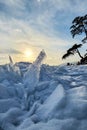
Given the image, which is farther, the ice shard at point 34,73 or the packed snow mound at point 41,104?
the ice shard at point 34,73

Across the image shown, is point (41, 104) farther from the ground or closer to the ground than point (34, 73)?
closer to the ground

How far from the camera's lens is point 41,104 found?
3734mm

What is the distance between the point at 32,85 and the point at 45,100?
0.67 m

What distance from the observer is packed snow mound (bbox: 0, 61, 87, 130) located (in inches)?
117

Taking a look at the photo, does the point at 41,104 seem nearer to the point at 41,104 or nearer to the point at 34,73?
the point at 41,104

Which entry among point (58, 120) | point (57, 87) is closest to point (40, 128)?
point (58, 120)

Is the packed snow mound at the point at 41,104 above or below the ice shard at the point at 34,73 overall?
below

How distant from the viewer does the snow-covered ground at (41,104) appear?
2973mm

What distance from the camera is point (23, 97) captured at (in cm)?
423

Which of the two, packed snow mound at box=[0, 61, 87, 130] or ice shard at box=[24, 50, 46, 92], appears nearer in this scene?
packed snow mound at box=[0, 61, 87, 130]

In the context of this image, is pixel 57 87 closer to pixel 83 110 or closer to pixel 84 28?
pixel 83 110

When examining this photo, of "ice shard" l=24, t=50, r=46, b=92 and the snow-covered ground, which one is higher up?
"ice shard" l=24, t=50, r=46, b=92

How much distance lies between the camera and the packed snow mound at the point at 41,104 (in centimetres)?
297

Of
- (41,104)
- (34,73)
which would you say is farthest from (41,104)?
(34,73)
